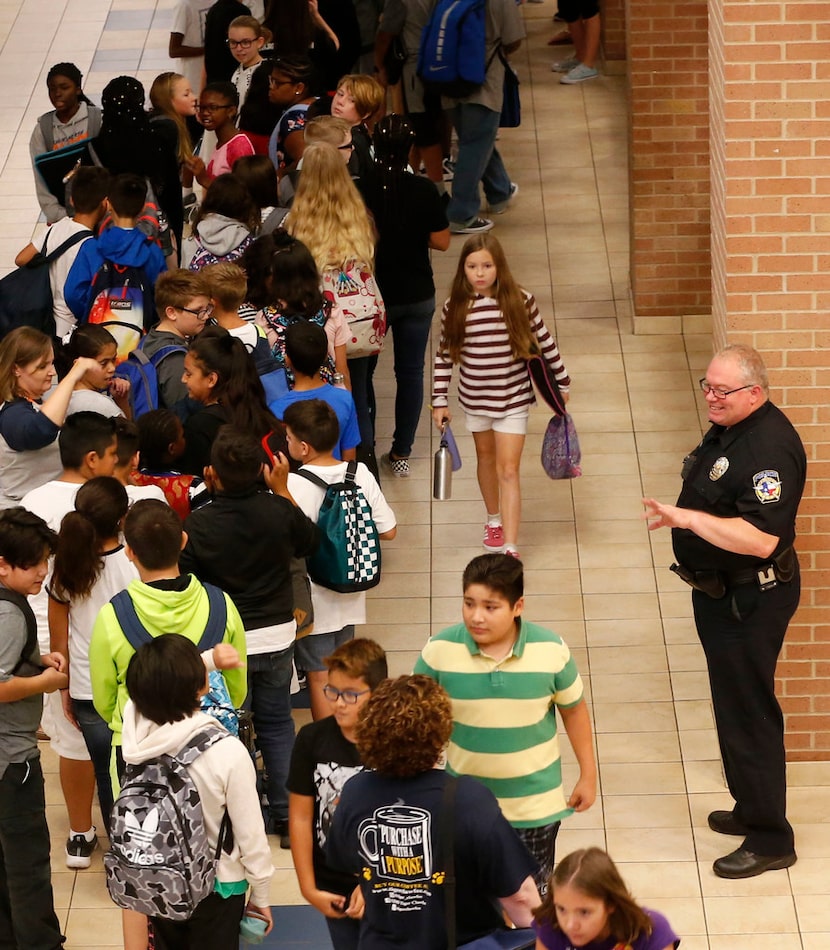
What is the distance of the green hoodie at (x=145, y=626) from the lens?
201 inches

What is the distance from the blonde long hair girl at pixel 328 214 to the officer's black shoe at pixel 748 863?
319cm

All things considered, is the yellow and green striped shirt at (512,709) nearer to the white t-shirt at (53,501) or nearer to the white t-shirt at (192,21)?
the white t-shirt at (53,501)

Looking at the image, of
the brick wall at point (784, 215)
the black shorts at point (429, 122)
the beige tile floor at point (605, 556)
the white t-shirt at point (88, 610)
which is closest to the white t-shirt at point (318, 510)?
the white t-shirt at point (88, 610)

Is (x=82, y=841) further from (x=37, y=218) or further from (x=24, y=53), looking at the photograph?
(x=24, y=53)

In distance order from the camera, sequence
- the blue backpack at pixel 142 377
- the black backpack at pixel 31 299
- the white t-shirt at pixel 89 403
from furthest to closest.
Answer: the black backpack at pixel 31 299, the blue backpack at pixel 142 377, the white t-shirt at pixel 89 403

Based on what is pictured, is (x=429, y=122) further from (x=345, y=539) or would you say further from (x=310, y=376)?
(x=345, y=539)

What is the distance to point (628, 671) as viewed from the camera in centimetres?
716

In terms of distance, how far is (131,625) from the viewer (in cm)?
511

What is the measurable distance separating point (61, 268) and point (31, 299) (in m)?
0.22

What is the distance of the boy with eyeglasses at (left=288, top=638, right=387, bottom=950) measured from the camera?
447 cm

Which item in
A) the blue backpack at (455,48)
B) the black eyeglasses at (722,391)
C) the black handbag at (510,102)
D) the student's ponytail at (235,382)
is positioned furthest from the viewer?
the black handbag at (510,102)

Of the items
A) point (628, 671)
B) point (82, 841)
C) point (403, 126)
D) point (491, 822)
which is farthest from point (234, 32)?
point (491, 822)

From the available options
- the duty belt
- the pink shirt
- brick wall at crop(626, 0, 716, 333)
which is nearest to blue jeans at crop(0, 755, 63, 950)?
the duty belt

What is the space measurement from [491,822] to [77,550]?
6.72 feet
